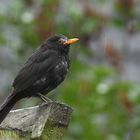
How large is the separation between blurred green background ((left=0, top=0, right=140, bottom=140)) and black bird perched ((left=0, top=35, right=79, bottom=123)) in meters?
1.70

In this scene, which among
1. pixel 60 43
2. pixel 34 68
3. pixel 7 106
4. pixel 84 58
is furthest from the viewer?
pixel 84 58

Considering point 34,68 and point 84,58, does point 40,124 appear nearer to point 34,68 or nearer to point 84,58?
point 34,68

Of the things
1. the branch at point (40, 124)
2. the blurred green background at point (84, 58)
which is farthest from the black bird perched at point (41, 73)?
the blurred green background at point (84, 58)

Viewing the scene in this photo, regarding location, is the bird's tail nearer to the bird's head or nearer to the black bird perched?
the black bird perched

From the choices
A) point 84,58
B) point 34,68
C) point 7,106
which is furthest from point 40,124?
point 84,58

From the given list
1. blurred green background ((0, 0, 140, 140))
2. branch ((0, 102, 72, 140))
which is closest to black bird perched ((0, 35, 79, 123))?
branch ((0, 102, 72, 140))

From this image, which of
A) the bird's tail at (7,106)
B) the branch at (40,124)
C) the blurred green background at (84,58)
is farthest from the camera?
the blurred green background at (84,58)

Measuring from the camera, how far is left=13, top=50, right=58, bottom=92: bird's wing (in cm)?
482

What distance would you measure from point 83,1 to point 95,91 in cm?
114

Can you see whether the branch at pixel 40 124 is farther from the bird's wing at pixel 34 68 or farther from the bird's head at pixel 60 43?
the bird's head at pixel 60 43

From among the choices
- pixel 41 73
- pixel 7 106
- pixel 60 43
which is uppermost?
pixel 60 43

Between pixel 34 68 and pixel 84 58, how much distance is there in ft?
9.38

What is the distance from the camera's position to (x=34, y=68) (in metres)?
4.95

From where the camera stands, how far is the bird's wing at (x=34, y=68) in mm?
4816
